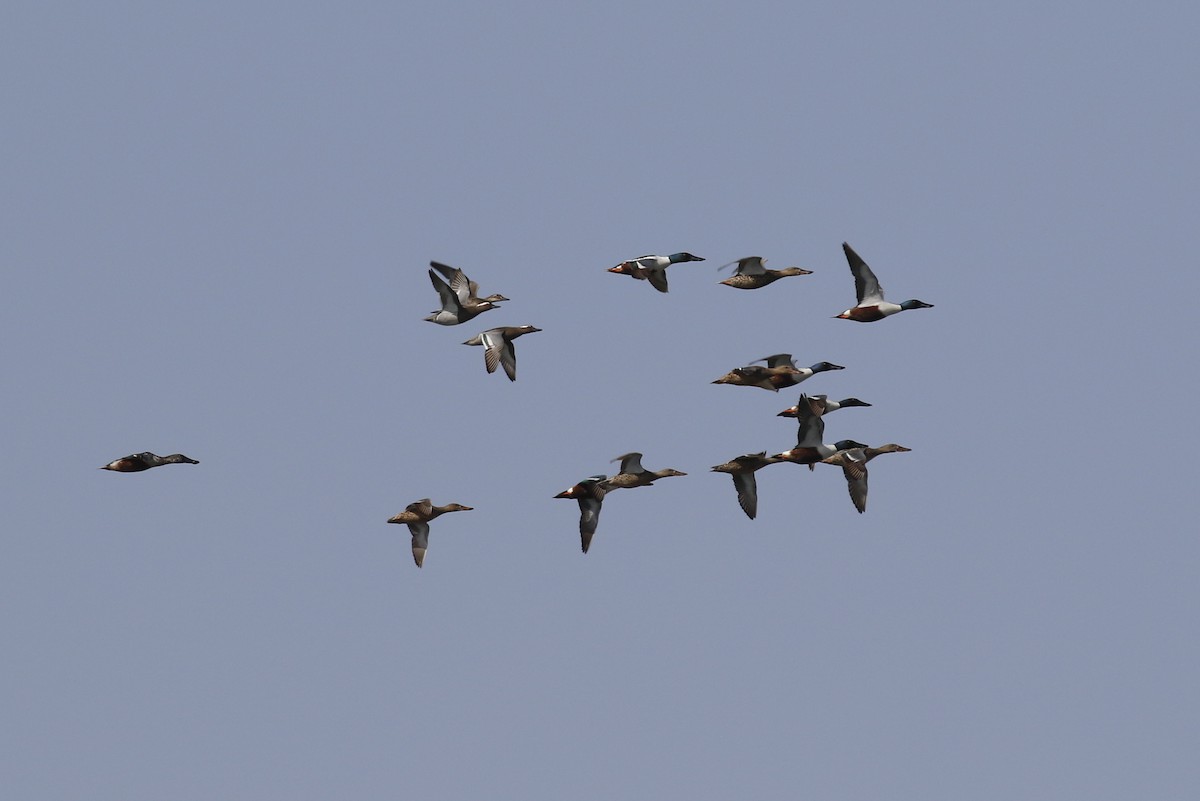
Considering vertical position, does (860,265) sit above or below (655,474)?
above

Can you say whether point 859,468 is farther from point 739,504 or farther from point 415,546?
point 415,546

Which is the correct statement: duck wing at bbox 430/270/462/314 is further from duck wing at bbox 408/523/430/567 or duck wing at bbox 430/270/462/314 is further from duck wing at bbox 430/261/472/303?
duck wing at bbox 408/523/430/567

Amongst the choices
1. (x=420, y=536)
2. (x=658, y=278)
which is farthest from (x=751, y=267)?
(x=420, y=536)

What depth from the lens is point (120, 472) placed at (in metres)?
64.6

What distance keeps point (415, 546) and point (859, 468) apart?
42.7 feet

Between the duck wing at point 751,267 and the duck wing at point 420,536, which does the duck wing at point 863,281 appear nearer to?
the duck wing at point 751,267

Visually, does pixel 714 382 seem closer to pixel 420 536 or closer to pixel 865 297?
pixel 865 297

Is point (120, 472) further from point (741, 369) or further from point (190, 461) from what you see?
point (741, 369)

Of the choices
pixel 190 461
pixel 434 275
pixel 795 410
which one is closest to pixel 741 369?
pixel 795 410

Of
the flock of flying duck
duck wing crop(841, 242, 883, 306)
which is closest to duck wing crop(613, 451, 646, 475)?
the flock of flying duck

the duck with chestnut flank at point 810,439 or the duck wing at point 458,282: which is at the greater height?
the duck wing at point 458,282

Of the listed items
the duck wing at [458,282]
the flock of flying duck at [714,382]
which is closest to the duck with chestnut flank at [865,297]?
the flock of flying duck at [714,382]

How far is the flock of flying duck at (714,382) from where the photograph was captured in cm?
6694

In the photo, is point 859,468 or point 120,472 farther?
point 859,468
